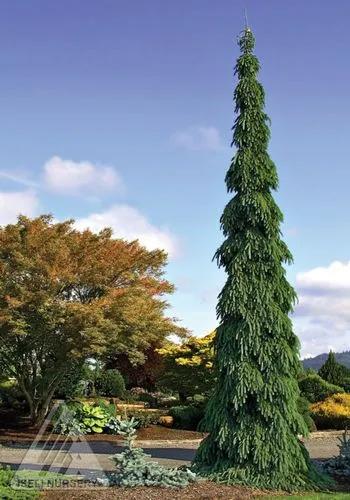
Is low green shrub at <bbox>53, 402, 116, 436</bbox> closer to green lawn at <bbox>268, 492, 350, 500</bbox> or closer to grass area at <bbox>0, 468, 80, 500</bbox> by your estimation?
grass area at <bbox>0, 468, 80, 500</bbox>

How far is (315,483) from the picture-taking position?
10.0 metres

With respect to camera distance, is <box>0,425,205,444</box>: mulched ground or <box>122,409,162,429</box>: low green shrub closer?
<box>0,425,205,444</box>: mulched ground

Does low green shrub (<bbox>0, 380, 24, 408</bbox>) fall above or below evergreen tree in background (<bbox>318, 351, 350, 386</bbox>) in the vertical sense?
below

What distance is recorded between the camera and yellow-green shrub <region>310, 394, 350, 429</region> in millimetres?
21938

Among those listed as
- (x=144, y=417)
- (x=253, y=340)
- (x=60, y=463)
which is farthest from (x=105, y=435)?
(x=253, y=340)

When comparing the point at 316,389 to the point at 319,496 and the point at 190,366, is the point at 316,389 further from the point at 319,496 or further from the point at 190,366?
the point at 319,496

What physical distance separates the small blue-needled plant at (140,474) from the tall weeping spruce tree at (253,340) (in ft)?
2.76

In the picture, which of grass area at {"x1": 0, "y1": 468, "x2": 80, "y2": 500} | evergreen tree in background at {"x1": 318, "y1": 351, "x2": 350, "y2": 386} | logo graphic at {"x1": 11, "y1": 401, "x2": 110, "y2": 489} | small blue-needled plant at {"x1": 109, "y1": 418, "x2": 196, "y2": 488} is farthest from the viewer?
evergreen tree in background at {"x1": 318, "y1": 351, "x2": 350, "y2": 386}

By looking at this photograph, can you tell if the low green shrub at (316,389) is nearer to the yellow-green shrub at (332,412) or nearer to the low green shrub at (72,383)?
the yellow-green shrub at (332,412)

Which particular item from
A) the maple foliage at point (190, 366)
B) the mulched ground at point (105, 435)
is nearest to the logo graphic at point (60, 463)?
the mulched ground at point (105, 435)

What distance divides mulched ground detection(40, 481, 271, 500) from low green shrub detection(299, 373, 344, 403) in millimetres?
15390

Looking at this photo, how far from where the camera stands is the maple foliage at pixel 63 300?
18344mm

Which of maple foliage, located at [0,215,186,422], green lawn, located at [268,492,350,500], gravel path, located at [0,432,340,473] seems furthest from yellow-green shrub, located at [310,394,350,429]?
green lawn, located at [268,492,350,500]

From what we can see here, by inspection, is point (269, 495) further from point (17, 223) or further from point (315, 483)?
point (17, 223)
